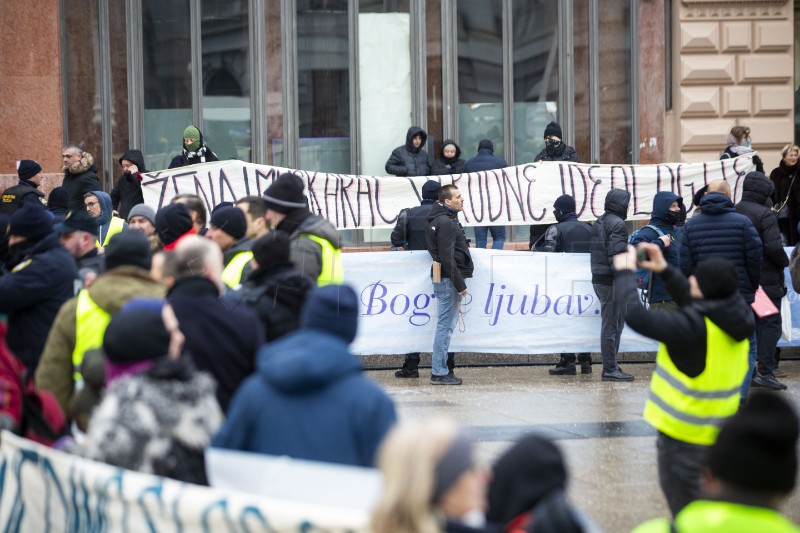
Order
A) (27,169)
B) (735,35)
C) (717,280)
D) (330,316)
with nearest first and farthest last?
1. (330,316)
2. (717,280)
3. (27,169)
4. (735,35)

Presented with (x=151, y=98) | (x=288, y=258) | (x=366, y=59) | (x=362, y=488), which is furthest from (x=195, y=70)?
(x=362, y=488)

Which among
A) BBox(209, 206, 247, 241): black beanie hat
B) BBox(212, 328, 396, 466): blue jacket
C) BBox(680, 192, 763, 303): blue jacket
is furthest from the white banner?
BBox(212, 328, 396, 466): blue jacket

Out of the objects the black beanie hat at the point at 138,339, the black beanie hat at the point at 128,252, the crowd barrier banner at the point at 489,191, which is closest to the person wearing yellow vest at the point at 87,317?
the black beanie hat at the point at 128,252

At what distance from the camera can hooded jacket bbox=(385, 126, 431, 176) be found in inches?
662

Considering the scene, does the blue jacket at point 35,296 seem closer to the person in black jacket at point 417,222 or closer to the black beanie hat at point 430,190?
the person in black jacket at point 417,222

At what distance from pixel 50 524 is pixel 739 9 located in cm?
1438

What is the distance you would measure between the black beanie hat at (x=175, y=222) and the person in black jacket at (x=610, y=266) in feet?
18.7

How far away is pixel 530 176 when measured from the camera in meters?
15.2

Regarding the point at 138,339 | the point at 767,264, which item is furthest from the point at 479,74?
the point at 138,339

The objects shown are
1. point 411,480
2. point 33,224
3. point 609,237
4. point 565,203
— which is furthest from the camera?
point 565,203

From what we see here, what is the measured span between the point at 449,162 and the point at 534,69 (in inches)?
106

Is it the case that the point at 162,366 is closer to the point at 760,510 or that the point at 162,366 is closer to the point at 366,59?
the point at 760,510

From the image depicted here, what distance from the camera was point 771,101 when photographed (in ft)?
58.8

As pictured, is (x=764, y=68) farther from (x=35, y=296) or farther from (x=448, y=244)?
(x=35, y=296)
